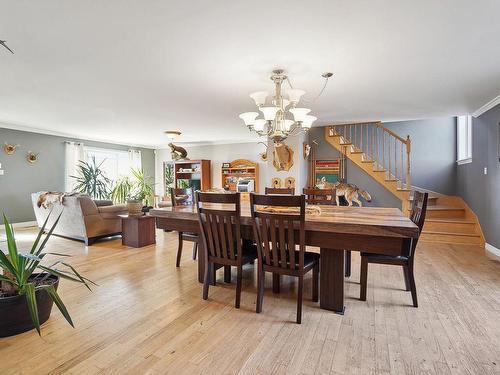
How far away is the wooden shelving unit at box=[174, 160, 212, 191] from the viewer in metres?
8.08

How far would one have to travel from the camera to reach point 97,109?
4367mm

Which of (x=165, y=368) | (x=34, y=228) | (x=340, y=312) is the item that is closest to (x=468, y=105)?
(x=340, y=312)

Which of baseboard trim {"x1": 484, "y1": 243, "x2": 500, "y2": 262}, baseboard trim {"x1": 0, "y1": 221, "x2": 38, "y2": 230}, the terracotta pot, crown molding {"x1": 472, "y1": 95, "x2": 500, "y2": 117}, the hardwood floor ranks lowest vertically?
the hardwood floor

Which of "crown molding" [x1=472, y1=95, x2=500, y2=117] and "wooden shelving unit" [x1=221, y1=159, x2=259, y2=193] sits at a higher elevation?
"crown molding" [x1=472, y1=95, x2=500, y2=117]

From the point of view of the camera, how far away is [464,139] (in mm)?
5516

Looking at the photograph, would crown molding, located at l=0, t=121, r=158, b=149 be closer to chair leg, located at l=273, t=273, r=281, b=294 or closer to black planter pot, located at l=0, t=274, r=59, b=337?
black planter pot, located at l=0, t=274, r=59, b=337

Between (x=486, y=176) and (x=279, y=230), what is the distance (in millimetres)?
4043

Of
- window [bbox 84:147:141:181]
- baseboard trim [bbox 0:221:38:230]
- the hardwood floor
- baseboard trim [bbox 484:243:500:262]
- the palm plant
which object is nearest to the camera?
the hardwood floor

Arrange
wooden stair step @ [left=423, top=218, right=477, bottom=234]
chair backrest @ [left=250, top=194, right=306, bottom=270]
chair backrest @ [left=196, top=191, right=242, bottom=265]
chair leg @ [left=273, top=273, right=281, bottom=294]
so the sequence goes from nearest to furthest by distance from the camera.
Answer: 1. chair backrest @ [left=250, top=194, right=306, bottom=270]
2. chair backrest @ [left=196, top=191, right=242, bottom=265]
3. chair leg @ [left=273, top=273, right=281, bottom=294]
4. wooden stair step @ [left=423, top=218, right=477, bottom=234]

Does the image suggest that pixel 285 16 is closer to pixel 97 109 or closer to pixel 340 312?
pixel 340 312

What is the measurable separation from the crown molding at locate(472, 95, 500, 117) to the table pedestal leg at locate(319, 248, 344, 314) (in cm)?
343

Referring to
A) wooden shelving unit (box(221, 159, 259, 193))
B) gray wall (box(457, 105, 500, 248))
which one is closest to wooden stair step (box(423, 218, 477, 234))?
gray wall (box(457, 105, 500, 248))

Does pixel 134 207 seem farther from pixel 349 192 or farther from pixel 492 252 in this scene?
pixel 492 252

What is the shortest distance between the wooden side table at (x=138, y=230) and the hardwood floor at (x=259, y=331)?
129 centimetres
